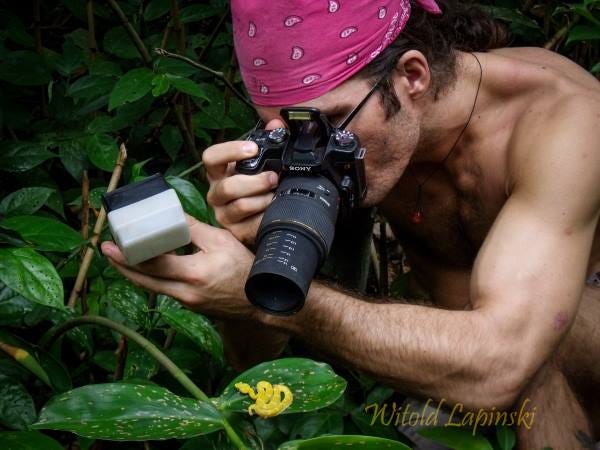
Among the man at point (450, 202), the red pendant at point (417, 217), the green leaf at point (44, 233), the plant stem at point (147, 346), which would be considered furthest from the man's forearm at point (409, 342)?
the red pendant at point (417, 217)

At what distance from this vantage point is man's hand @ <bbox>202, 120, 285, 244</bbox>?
1443 mm

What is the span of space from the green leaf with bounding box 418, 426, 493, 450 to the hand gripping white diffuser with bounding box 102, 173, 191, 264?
47cm

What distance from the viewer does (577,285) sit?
5.04ft

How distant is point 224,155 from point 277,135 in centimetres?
10

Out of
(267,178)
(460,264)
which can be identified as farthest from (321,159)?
(460,264)

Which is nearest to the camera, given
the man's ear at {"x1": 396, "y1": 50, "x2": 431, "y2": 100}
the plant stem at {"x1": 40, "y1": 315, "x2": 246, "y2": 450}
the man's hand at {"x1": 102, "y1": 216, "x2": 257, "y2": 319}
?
the plant stem at {"x1": 40, "y1": 315, "x2": 246, "y2": 450}

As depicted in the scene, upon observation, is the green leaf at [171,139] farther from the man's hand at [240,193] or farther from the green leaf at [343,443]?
the green leaf at [343,443]

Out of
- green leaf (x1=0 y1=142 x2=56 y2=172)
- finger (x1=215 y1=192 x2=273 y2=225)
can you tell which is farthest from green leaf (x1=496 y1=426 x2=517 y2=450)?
green leaf (x1=0 y1=142 x2=56 y2=172)

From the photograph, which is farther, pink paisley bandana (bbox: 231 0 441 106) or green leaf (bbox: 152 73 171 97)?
green leaf (bbox: 152 73 171 97)

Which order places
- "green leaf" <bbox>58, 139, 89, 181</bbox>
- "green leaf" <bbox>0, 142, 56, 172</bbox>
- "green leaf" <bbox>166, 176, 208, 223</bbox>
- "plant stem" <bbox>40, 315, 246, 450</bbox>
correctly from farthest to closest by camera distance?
1. "green leaf" <bbox>58, 139, 89, 181</bbox>
2. "green leaf" <bbox>0, 142, 56, 172</bbox>
3. "green leaf" <bbox>166, 176, 208, 223</bbox>
4. "plant stem" <bbox>40, 315, 246, 450</bbox>

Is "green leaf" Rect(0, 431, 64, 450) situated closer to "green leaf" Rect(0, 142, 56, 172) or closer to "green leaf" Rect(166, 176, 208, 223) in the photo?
"green leaf" Rect(166, 176, 208, 223)

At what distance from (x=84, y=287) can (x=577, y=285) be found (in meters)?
0.96

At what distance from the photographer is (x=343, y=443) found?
0.91 m

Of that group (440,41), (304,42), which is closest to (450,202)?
(440,41)
